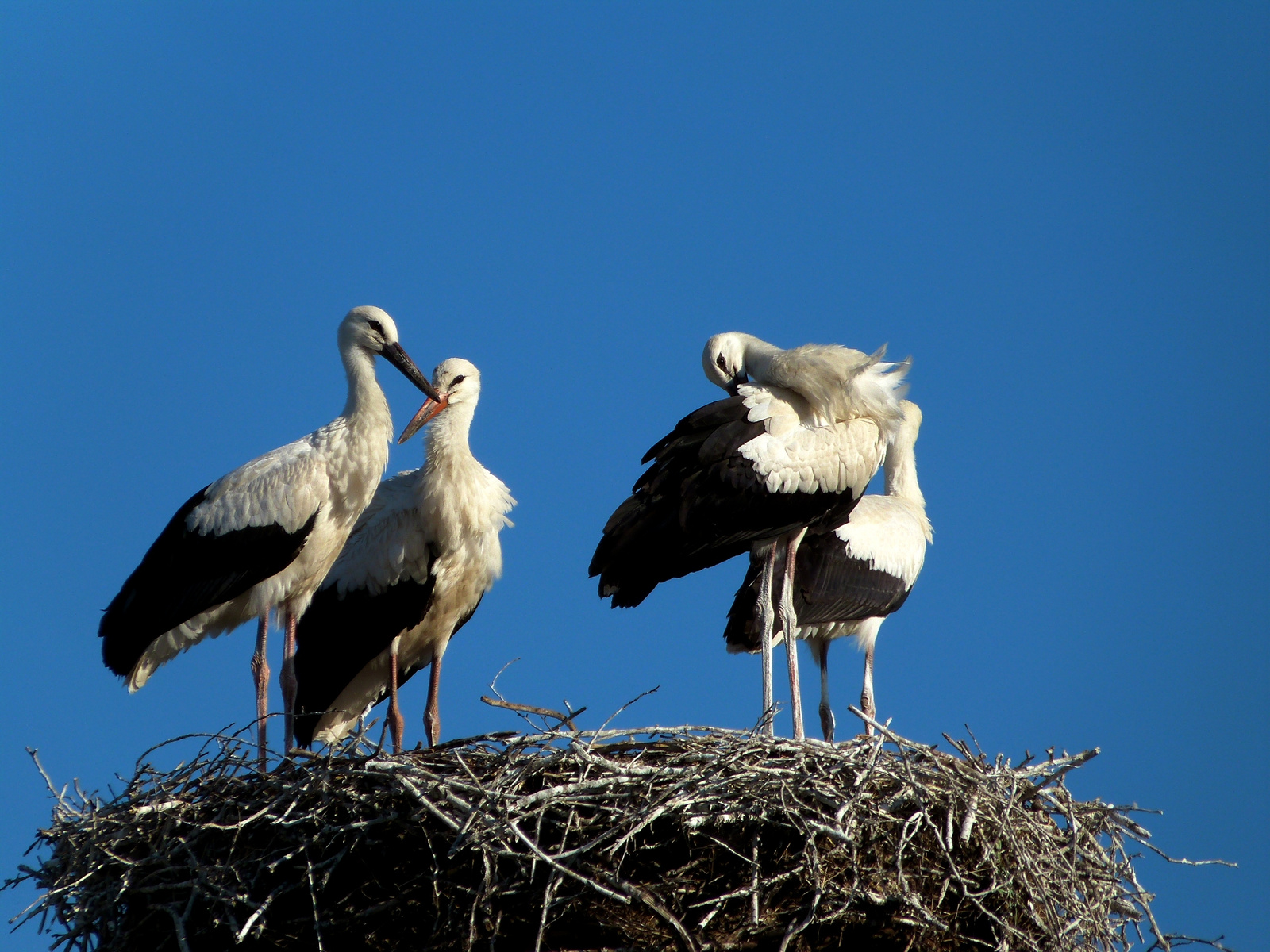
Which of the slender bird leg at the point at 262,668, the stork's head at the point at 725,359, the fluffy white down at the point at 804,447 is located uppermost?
the stork's head at the point at 725,359

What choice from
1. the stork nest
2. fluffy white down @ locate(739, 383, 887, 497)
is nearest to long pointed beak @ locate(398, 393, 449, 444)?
fluffy white down @ locate(739, 383, 887, 497)

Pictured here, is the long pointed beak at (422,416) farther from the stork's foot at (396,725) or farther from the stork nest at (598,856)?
the stork nest at (598,856)

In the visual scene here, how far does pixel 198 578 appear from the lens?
8.02m

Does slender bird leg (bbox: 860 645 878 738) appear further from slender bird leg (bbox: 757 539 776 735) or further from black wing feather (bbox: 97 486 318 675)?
black wing feather (bbox: 97 486 318 675)

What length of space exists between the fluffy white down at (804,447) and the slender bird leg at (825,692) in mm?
1977

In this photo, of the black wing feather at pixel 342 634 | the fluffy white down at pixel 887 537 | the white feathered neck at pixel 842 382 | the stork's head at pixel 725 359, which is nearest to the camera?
the white feathered neck at pixel 842 382

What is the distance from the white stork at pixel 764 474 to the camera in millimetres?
7684

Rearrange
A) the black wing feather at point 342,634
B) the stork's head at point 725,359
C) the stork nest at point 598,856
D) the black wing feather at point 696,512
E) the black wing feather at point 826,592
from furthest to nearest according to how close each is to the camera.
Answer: the black wing feather at point 826,592, the black wing feather at point 342,634, the stork's head at point 725,359, the black wing feather at point 696,512, the stork nest at point 598,856

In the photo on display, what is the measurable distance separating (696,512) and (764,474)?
1.23ft

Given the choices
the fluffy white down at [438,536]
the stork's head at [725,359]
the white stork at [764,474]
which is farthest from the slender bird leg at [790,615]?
the fluffy white down at [438,536]

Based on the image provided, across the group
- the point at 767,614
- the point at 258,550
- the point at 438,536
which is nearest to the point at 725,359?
the point at 767,614

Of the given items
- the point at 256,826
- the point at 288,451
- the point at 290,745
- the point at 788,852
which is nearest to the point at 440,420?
the point at 288,451

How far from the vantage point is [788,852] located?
5.79 metres

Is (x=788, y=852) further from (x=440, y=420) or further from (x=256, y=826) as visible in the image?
(x=440, y=420)
